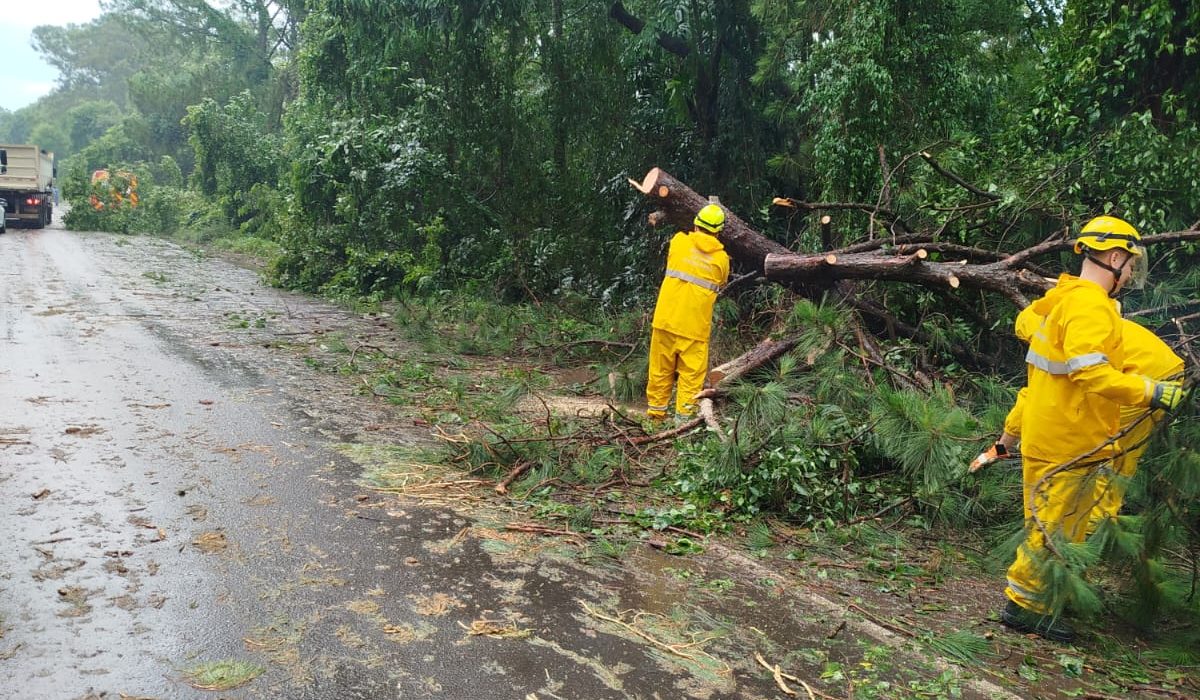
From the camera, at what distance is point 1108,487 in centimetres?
359

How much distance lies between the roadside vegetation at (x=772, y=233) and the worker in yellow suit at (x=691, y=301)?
0.39 metres

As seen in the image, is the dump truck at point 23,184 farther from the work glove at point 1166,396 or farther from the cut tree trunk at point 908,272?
the work glove at point 1166,396

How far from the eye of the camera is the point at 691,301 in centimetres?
678

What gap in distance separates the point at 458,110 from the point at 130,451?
357 inches

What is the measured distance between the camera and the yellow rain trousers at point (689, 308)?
6789mm

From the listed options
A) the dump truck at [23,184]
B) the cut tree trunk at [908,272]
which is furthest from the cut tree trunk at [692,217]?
the dump truck at [23,184]

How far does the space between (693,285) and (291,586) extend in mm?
3904

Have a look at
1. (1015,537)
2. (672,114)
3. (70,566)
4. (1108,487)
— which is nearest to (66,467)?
(70,566)

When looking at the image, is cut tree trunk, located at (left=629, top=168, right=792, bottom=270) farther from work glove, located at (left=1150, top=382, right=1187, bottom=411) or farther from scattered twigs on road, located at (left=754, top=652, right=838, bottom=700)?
scattered twigs on road, located at (left=754, top=652, right=838, bottom=700)

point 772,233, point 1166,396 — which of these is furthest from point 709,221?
point 772,233

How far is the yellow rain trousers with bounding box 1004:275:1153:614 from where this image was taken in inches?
139

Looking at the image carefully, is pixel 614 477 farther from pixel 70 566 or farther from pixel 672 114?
pixel 672 114

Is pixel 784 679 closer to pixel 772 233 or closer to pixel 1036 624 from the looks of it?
pixel 1036 624

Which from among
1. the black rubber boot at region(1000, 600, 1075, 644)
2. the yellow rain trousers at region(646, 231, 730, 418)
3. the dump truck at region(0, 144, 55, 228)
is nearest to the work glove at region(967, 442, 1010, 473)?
the black rubber boot at region(1000, 600, 1075, 644)
